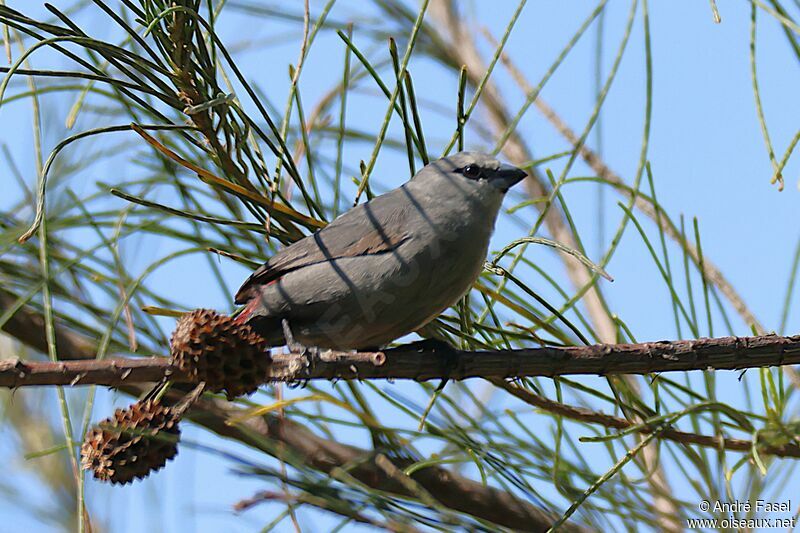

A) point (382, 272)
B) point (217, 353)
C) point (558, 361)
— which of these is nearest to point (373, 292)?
point (382, 272)

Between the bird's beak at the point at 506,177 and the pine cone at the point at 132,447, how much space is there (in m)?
1.45

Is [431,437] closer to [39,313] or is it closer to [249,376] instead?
[249,376]

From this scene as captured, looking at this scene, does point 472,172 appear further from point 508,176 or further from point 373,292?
point 373,292

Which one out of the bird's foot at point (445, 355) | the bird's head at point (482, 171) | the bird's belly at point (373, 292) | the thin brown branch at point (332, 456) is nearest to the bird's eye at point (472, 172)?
the bird's head at point (482, 171)

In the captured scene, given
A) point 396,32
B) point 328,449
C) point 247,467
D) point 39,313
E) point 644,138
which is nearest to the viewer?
point 247,467

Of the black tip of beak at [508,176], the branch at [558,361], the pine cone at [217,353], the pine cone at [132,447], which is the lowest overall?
the pine cone at [132,447]

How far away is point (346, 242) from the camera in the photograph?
2686 millimetres

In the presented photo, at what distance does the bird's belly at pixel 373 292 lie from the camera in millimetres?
2492

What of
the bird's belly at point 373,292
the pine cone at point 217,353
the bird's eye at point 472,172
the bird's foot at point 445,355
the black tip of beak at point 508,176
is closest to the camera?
the pine cone at point 217,353

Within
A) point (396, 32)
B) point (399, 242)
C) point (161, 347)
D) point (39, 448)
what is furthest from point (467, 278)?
point (39, 448)

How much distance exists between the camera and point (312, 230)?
7.02ft

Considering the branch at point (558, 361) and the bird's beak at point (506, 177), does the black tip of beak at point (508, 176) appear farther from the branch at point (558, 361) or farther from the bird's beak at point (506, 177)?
the branch at point (558, 361)

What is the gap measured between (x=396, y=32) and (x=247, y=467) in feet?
6.64

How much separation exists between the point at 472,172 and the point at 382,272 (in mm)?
554
